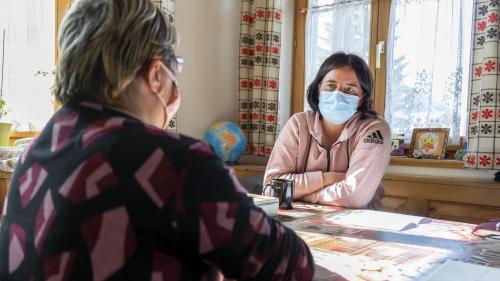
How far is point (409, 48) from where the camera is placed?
275 cm

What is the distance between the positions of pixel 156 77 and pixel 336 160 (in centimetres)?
135

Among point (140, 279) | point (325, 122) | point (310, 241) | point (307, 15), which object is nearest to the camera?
point (140, 279)

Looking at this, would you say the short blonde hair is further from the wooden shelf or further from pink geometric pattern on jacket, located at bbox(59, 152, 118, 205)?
the wooden shelf

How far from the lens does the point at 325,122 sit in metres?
2.04

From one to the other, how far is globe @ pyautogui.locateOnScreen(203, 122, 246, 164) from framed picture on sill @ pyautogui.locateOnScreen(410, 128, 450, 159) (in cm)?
110

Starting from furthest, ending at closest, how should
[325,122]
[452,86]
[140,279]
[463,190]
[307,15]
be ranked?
[307,15] < [452,86] < [463,190] < [325,122] < [140,279]

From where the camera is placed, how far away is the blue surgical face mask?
195 cm

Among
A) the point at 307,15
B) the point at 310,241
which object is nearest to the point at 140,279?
the point at 310,241

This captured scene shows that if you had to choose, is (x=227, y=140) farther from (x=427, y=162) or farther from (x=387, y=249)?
(x=387, y=249)

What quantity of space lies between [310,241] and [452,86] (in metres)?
1.92

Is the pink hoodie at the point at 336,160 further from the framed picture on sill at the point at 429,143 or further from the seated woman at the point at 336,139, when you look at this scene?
the framed picture on sill at the point at 429,143

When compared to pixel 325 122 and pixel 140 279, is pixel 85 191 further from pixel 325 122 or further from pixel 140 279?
pixel 325 122

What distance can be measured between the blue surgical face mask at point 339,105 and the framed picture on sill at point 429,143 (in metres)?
0.86

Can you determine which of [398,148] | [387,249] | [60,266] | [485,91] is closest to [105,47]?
[60,266]
